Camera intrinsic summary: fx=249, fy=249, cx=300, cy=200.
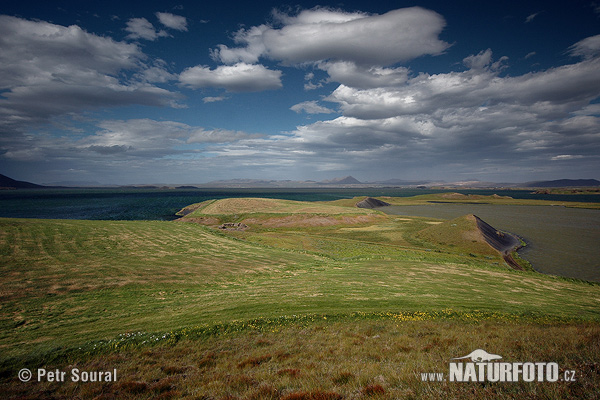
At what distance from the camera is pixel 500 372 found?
7.47 m

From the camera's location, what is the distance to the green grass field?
8102mm

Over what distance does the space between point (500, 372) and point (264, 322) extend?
11.0 metres

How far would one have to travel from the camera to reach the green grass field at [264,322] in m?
8.10

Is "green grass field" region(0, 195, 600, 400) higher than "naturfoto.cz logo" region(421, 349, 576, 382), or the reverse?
"naturfoto.cz logo" region(421, 349, 576, 382)

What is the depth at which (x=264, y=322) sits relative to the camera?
14594 millimetres

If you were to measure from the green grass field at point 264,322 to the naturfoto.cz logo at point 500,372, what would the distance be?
0.38m

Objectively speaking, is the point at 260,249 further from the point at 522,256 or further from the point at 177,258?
the point at 522,256

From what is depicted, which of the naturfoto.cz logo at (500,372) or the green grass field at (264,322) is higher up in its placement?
the naturfoto.cz logo at (500,372)

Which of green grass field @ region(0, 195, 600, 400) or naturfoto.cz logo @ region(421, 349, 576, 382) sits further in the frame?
green grass field @ region(0, 195, 600, 400)

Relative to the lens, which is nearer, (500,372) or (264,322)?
(500,372)

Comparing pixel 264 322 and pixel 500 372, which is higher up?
pixel 500 372

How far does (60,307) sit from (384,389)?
63.5ft

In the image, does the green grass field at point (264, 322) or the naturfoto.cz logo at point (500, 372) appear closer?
the naturfoto.cz logo at point (500, 372)

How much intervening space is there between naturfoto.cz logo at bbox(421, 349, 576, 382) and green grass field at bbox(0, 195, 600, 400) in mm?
381
